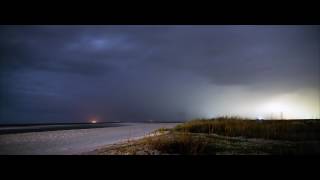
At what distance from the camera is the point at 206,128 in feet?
36.6
